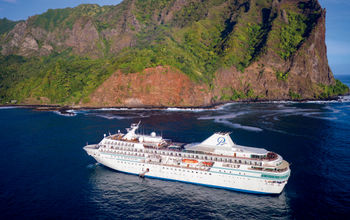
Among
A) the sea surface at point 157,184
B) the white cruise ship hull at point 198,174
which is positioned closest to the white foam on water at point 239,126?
the sea surface at point 157,184

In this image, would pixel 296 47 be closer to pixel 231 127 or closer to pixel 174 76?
pixel 174 76

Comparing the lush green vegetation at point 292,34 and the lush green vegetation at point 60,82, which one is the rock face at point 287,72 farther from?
the lush green vegetation at point 60,82

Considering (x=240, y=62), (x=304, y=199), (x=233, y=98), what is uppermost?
(x=240, y=62)

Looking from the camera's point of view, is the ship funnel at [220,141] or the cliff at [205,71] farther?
the cliff at [205,71]

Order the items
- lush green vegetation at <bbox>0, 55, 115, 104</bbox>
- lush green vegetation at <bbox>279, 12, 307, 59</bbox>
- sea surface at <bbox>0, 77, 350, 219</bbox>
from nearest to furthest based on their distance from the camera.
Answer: sea surface at <bbox>0, 77, 350, 219</bbox> < lush green vegetation at <bbox>0, 55, 115, 104</bbox> < lush green vegetation at <bbox>279, 12, 307, 59</bbox>

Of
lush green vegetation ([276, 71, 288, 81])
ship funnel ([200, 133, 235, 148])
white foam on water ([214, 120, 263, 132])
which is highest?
lush green vegetation ([276, 71, 288, 81])

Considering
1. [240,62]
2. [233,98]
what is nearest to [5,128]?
[233,98]

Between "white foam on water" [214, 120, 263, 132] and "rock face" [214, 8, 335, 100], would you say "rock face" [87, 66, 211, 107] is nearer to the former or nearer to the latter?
"rock face" [214, 8, 335, 100]

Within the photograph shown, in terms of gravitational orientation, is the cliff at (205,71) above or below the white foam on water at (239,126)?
above

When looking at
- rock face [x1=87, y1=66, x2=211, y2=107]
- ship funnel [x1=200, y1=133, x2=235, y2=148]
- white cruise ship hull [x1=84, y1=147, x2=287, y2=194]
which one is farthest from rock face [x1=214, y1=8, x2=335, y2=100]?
white cruise ship hull [x1=84, y1=147, x2=287, y2=194]
